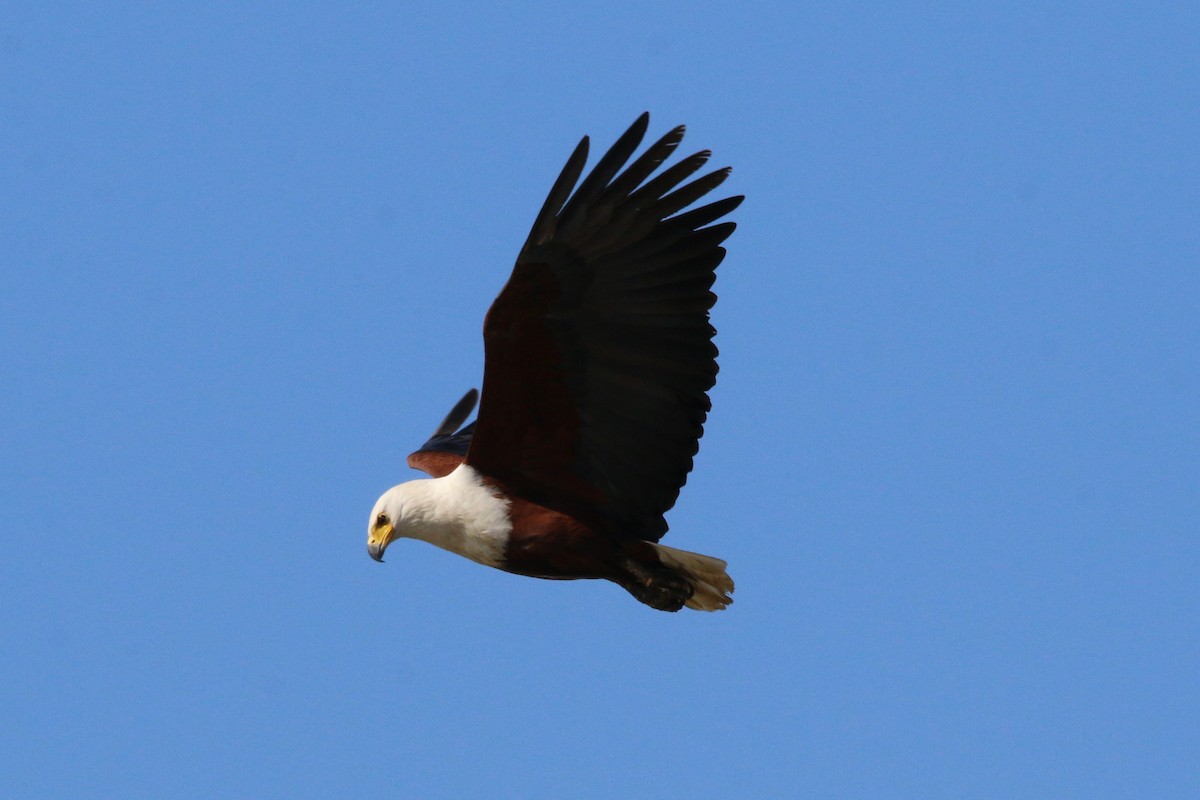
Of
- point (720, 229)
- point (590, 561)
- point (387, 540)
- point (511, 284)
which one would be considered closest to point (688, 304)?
point (720, 229)

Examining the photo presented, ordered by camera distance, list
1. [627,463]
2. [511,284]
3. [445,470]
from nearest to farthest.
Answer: [511,284], [627,463], [445,470]

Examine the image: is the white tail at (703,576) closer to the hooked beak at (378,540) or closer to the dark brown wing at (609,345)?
the dark brown wing at (609,345)

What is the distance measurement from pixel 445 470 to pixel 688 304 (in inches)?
105

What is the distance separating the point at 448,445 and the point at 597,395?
99.9 inches

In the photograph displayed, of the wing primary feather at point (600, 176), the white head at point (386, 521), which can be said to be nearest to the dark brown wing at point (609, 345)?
the wing primary feather at point (600, 176)

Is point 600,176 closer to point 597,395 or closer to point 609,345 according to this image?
point 609,345

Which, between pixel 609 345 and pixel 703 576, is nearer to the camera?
pixel 609 345

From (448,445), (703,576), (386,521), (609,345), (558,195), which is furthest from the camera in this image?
(448,445)

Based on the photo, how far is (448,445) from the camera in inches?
432

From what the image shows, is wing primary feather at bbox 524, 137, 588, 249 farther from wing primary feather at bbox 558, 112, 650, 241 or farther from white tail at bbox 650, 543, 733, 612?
white tail at bbox 650, 543, 733, 612

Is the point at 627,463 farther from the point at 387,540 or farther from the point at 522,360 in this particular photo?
the point at 387,540

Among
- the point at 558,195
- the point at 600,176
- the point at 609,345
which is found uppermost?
the point at 600,176

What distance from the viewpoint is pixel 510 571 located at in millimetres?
9164

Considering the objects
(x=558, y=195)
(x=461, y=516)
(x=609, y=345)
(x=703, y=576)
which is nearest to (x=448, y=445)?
(x=461, y=516)
